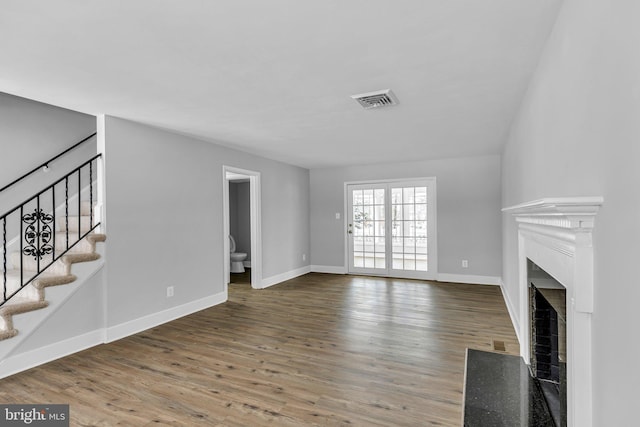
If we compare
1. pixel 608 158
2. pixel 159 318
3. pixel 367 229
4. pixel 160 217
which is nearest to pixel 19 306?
pixel 159 318

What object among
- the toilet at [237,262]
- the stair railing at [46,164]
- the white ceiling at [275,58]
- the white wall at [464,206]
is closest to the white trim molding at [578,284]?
the white ceiling at [275,58]

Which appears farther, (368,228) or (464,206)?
(368,228)

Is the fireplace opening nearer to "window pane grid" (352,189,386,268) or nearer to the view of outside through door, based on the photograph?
the view of outside through door

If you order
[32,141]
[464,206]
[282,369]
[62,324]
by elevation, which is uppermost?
[32,141]

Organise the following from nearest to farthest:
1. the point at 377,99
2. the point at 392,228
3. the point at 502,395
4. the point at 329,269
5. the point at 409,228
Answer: the point at 502,395, the point at 377,99, the point at 409,228, the point at 392,228, the point at 329,269

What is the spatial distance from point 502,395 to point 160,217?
3.80 meters

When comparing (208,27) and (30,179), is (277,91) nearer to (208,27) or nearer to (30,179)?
(208,27)

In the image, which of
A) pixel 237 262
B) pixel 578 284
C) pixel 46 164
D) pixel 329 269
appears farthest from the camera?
pixel 237 262

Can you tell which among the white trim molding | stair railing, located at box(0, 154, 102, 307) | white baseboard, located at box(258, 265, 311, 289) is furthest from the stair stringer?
the white trim molding

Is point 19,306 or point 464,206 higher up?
point 464,206

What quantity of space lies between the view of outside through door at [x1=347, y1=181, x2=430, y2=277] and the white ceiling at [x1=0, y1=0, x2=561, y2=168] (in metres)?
2.90

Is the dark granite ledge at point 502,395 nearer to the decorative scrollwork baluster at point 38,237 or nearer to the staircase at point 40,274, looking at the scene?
the staircase at point 40,274

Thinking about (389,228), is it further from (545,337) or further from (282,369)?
(545,337)

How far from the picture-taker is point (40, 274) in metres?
3.25
